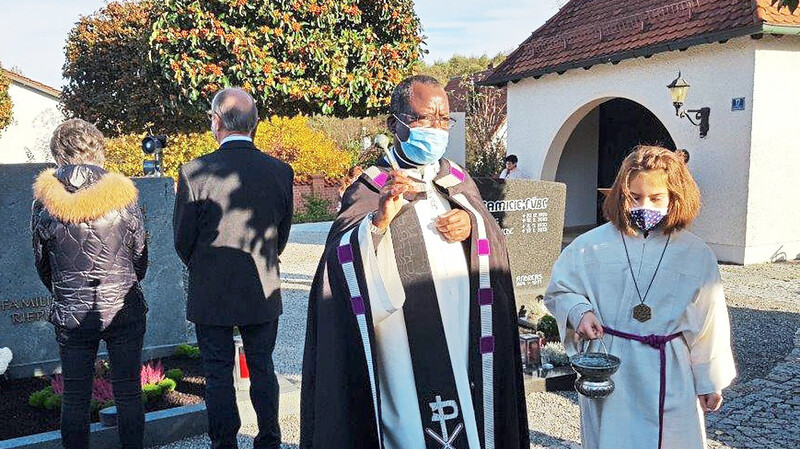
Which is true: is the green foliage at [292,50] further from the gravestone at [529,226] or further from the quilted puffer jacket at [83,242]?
the quilted puffer jacket at [83,242]

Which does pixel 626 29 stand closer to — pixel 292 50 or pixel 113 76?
pixel 292 50

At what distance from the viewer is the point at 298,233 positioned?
16281 mm

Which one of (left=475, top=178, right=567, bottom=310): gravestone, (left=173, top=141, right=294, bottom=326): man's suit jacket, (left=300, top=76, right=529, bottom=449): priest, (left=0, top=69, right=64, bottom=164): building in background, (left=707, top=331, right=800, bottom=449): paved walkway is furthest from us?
(left=0, top=69, right=64, bottom=164): building in background

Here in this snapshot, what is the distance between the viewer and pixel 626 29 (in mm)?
13141

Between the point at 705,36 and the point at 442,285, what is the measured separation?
10.3m

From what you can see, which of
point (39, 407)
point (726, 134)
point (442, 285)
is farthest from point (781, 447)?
point (726, 134)

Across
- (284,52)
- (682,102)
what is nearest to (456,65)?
(682,102)

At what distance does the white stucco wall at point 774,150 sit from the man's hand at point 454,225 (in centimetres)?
1009

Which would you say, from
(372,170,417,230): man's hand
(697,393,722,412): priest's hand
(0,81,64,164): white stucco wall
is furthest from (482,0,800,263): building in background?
(0,81,64,164): white stucco wall

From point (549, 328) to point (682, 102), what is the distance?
23.3 ft

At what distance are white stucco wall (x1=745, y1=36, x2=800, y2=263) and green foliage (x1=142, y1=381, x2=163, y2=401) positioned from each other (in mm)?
9849

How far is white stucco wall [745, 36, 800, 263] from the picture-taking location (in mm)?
10781

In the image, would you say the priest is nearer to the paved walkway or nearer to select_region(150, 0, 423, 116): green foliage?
the paved walkway

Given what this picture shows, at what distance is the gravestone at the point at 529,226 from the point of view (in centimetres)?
697
